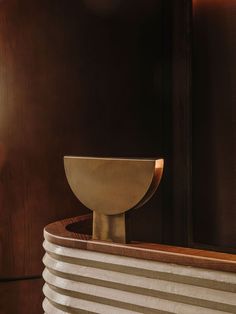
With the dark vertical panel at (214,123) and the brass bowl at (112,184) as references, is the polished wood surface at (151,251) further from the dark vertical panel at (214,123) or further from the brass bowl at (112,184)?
the dark vertical panel at (214,123)

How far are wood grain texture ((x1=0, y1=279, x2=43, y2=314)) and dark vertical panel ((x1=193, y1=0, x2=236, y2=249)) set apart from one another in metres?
0.89

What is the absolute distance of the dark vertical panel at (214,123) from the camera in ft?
8.54

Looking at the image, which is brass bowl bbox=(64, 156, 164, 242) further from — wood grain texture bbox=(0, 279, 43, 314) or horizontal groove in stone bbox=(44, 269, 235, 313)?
wood grain texture bbox=(0, 279, 43, 314)

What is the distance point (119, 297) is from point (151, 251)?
0.61ft

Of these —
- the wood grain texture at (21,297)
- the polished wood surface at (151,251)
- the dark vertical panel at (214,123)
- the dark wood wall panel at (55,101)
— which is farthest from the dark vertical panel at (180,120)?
the polished wood surface at (151,251)

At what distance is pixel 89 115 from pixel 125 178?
3.59 ft

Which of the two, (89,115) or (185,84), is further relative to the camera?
(185,84)

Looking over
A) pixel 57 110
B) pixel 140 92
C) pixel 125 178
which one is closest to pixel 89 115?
pixel 57 110

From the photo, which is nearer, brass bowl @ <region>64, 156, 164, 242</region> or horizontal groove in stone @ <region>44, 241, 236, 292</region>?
horizontal groove in stone @ <region>44, 241, 236, 292</region>

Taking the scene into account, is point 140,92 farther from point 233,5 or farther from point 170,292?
point 170,292

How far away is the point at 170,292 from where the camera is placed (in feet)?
4.61

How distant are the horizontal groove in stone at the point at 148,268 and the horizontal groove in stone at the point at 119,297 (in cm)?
5

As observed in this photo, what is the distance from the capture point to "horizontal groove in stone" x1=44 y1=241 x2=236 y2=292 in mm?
1325

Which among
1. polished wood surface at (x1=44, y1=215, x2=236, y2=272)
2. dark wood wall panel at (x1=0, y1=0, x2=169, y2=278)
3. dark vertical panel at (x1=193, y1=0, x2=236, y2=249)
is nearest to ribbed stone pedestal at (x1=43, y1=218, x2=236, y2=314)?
polished wood surface at (x1=44, y1=215, x2=236, y2=272)
